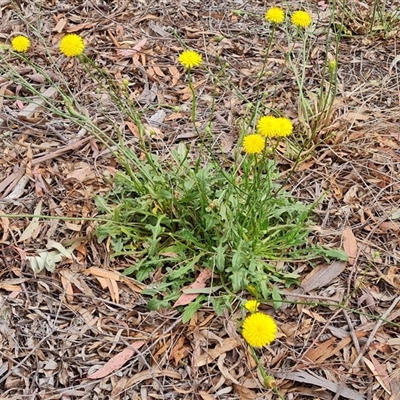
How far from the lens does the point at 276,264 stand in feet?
6.05

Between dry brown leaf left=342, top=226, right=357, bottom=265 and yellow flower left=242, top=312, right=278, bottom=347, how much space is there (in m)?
0.57

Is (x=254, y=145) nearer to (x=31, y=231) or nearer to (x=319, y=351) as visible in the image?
(x=319, y=351)

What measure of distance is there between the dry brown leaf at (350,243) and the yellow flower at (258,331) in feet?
1.86

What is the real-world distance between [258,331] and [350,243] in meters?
0.66

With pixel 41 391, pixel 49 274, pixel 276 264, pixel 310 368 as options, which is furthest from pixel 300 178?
pixel 41 391

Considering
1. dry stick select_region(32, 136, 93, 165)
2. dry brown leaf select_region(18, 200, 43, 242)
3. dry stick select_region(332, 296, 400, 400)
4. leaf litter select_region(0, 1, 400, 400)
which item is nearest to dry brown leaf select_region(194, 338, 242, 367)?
leaf litter select_region(0, 1, 400, 400)

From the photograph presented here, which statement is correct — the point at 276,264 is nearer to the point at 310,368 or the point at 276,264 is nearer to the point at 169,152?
the point at 310,368

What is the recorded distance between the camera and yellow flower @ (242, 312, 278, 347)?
1386mm

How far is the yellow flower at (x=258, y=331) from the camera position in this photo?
1386mm

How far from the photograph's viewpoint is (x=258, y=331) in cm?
139

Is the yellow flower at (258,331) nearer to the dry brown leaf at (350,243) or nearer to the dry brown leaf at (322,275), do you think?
the dry brown leaf at (322,275)

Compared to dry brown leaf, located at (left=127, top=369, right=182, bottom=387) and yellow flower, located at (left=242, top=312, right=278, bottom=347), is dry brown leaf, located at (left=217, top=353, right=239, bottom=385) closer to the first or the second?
dry brown leaf, located at (left=127, top=369, right=182, bottom=387)

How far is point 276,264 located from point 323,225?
9.7 inches

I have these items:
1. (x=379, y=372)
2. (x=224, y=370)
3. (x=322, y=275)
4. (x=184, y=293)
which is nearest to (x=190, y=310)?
(x=184, y=293)
